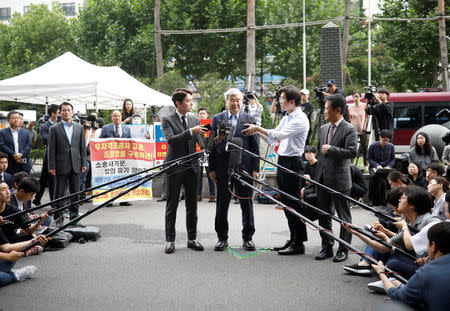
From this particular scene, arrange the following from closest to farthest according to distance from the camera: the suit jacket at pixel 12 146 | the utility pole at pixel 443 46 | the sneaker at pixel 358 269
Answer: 1. the sneaker at pixel 358 269
2. the suit jacket at pixel 12 146
3. the utility pole at pixel 443 46

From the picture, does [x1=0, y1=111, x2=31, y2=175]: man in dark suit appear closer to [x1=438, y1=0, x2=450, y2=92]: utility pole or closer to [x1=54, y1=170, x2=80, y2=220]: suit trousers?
[x1=54, y1=170, x2=80, y2=220]: suit trousers

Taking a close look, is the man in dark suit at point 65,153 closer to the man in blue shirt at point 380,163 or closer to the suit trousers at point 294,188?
the suit trousers at point 294,188

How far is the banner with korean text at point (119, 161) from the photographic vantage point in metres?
9.56

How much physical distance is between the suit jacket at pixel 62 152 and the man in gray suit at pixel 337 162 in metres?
3.92

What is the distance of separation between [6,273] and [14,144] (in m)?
4.76

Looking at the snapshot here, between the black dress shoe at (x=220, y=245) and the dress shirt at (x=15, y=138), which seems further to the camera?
the dress shirt at (x=15, y=138)

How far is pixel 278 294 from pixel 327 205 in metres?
1.70

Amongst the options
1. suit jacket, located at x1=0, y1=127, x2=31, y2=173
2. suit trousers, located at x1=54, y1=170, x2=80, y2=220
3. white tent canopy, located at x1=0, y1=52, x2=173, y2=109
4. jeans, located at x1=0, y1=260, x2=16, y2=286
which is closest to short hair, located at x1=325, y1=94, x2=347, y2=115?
jeans, located at x1=0, y1=260, x2=16, y2=286

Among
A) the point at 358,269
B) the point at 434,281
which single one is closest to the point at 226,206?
the point at 358,269

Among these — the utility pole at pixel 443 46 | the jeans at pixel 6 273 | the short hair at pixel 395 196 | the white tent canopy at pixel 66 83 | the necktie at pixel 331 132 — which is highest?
the utility pole at pixel 443 46

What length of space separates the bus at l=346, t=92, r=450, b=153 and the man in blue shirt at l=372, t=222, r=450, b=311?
1614 cm

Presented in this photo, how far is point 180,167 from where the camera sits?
641 centimetres

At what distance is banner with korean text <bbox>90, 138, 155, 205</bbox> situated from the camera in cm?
956

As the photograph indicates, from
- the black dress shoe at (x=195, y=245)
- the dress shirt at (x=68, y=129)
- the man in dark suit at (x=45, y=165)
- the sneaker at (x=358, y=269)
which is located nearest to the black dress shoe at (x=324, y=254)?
the sneaker at (x=358, y=269)
